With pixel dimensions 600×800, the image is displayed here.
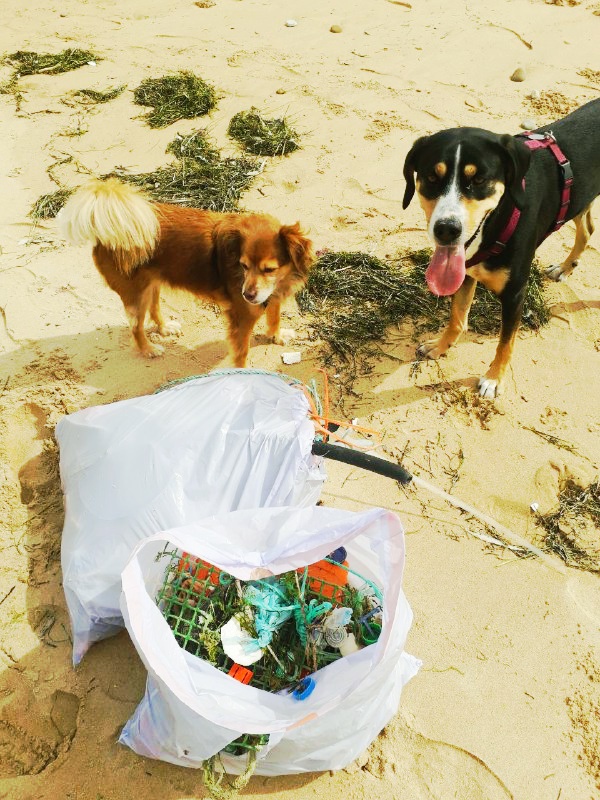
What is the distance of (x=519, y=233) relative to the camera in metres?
2.72

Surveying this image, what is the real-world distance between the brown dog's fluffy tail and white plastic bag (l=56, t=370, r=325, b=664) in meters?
1.01

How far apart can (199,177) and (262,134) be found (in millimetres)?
818

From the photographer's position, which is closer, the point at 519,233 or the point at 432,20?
the point at 519,233

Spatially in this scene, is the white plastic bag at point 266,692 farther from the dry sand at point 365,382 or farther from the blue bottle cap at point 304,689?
the dry sand at point 365,382

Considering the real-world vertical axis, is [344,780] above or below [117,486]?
below

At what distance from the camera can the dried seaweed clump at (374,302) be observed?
3.62 m

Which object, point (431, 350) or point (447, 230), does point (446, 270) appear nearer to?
point (447, 230)

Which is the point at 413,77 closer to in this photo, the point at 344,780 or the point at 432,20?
the point at 432,20

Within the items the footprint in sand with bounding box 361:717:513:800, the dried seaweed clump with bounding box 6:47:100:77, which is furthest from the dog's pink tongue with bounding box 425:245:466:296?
the dried seaweed clump with bounding box 6:47:100:77

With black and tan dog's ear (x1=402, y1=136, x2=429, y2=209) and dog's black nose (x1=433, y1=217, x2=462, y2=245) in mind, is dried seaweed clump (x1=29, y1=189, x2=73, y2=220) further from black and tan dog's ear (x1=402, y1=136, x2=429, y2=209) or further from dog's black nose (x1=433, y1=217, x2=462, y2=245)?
dog's black nose (x1=433, y1=217, x2=462, y2=245)

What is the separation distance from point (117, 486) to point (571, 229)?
388cm

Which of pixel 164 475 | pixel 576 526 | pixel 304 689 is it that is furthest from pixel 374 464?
pixel 576 526

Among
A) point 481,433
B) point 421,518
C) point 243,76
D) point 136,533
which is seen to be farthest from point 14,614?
point 243,76

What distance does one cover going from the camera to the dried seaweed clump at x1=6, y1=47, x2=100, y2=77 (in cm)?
595
